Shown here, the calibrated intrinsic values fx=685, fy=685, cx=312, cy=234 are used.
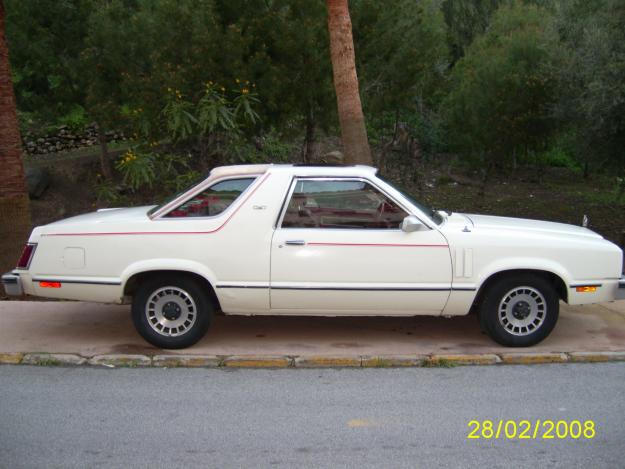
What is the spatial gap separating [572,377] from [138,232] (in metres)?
4.07

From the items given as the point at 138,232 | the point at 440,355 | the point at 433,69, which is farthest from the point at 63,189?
the point at 440,355

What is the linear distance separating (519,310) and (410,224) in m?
1.36

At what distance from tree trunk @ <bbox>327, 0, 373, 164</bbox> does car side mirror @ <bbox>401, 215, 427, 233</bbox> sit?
3.69 m

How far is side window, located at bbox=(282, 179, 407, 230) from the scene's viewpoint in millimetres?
6355

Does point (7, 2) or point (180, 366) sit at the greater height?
point (7, 2)

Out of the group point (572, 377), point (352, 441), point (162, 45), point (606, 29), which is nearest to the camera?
point (352, 441)

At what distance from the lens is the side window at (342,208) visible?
20.9ft

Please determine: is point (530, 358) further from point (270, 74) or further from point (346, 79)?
point (270, 74)

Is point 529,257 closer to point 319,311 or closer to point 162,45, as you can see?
point 319,311

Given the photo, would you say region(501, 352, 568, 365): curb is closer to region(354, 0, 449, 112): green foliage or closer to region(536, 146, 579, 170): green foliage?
region(354, 0, 449, 112): green foliage

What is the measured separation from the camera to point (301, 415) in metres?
5.13

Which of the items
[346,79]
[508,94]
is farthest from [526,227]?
[508,94]

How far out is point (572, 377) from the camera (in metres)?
5.90

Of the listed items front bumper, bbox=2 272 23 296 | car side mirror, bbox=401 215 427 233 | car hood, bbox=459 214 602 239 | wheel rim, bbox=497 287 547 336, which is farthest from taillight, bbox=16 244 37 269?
wheel rim, bbox=497 287 547 336
